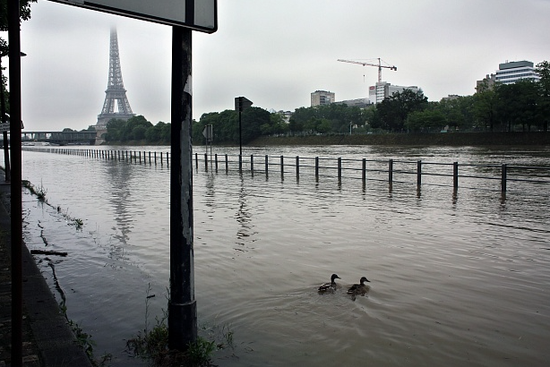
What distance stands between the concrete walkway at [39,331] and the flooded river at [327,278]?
366 mm

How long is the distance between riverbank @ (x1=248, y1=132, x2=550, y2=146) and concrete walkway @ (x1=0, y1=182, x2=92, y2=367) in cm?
7288

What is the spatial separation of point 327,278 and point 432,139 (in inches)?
3300

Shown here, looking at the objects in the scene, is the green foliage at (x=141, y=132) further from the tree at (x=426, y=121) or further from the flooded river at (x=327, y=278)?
the flooded river at (x=327, y=278)

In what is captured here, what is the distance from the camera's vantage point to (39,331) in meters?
4.43

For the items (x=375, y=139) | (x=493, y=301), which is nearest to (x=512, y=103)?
(x=375, y=139)

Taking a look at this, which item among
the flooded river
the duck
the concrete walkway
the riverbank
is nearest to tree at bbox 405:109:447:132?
the riverbank

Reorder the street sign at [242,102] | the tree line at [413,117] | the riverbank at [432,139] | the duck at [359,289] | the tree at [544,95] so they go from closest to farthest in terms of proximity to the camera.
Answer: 1. the duck at [359,289]
2. the street sign at [242,102]
3. the riverbank at [432,139]
4. the tree at [544,95]
5. the tree line at [413,117]

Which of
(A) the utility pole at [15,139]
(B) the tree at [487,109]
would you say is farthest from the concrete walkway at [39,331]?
(B) the tree at [487,109]

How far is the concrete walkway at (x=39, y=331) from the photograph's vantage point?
388cm

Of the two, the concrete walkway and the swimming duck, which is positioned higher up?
the concrete walkway

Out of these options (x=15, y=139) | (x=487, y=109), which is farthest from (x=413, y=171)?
(x=487, y=109)

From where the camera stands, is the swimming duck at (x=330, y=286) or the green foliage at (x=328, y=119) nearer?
the swimming duck at (x=330, y=286)

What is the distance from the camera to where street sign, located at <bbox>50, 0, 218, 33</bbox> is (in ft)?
11.0

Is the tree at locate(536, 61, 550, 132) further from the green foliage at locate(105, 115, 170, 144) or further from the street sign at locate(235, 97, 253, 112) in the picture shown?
the green foliage at locate(105, 115, 170, 144)
